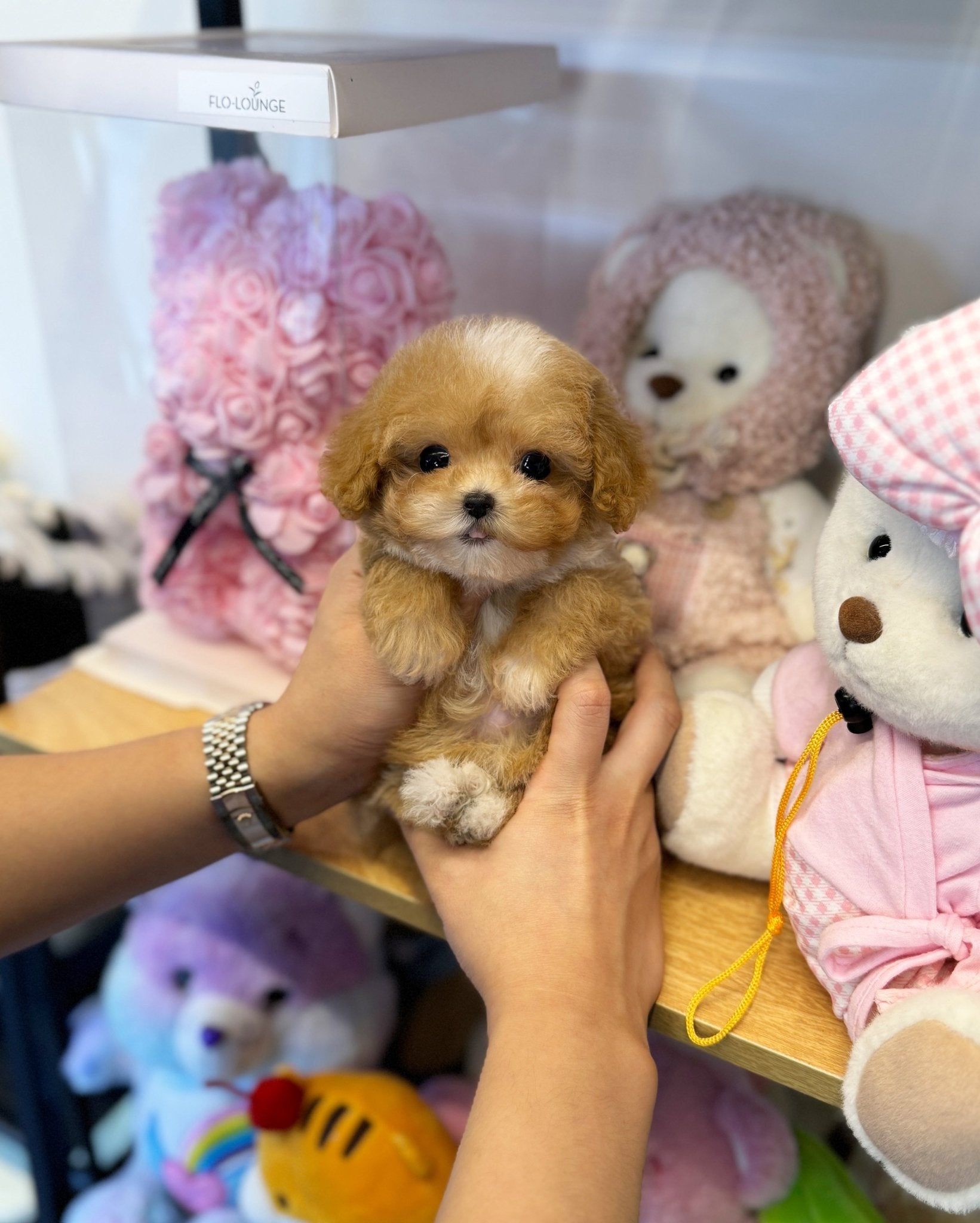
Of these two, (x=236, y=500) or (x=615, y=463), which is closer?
(x=615, y=463)

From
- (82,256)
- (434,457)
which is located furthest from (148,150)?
(434,457)

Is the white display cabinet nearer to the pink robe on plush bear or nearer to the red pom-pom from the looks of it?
the pink robe on plush bear

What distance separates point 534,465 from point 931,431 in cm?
21

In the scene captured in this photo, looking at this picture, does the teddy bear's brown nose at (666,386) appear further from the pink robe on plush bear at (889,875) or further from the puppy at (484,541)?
the pink robe on plush bear at (889,875)

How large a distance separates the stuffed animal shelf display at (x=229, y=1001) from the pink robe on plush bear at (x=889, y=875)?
0.58 m

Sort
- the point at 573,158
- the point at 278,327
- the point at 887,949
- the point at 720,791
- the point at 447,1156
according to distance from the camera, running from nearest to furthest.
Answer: the point at 887,949 → the point at 720,791 → the point at 278,327 → the point at 447,1156 → the point at 573,158

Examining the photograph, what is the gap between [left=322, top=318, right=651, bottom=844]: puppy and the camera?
22.2 inches

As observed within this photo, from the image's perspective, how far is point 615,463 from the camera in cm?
59

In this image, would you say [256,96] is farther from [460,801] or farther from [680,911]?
[680,911]

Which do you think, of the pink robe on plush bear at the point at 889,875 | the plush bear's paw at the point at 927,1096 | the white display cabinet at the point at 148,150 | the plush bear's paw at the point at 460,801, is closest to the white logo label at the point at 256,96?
the white display cabinet at the point at 148,150

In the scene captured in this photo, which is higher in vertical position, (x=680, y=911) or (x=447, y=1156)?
(x=680, y=911)

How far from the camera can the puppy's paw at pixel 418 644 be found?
0.61m

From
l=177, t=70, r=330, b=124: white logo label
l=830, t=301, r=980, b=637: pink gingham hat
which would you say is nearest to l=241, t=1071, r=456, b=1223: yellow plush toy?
l=830, t=301, r=980, b=637: pink gingham hat

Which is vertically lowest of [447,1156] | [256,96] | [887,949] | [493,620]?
[447,1156]
